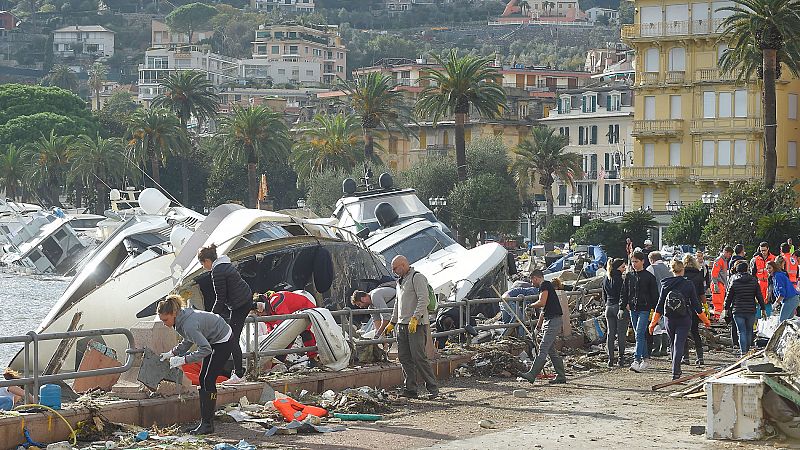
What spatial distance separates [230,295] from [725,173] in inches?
2664

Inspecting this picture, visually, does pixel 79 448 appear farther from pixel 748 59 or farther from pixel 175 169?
pixel 175 169

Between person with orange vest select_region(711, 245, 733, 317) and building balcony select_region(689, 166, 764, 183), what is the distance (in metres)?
50.5

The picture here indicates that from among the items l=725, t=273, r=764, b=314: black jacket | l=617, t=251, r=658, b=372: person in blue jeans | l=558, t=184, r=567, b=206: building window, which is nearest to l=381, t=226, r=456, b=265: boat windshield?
l=725, t=273, r=764, b=314: black jacket

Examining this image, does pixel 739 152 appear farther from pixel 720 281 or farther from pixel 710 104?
pixel 720 281

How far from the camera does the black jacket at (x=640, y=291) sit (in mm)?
21547

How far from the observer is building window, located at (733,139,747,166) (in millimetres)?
80500

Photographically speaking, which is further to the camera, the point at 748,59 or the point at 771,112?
the point at 748,59

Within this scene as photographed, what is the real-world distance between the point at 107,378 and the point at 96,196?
10308 centimetres

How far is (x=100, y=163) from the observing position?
109 metres

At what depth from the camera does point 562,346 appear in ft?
79.5

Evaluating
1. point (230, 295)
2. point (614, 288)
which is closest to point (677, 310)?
point (614, 288)

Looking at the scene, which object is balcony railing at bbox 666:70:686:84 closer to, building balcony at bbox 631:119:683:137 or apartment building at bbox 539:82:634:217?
building balcony at bbox 631:119:683:137

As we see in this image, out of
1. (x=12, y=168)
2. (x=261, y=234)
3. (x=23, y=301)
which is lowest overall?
(x=23, y=301)

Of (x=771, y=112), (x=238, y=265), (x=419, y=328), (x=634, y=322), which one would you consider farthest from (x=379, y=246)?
(x=771, y=112)
